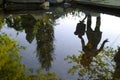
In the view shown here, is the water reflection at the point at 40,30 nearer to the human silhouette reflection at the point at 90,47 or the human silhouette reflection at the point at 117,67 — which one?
the human silhouette reflection at the point at 90,47

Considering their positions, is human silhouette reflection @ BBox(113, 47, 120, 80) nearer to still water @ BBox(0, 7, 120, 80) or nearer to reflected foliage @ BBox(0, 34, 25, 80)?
still water @ BBox(0, 7, 120, 80)

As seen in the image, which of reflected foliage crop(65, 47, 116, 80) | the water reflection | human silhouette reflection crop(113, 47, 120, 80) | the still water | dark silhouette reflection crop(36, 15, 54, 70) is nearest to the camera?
human silhouette reflection crop(113, 47, 120, 80)

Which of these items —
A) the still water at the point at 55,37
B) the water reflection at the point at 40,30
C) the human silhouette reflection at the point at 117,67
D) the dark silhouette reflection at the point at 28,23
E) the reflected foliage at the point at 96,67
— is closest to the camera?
the human silhouette reflection at the point at 117,67

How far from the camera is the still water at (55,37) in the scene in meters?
11.9

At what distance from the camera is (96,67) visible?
12070 mm

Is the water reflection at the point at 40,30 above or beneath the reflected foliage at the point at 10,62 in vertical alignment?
beneath

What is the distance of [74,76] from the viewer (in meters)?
10.9

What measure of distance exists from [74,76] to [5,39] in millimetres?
4544

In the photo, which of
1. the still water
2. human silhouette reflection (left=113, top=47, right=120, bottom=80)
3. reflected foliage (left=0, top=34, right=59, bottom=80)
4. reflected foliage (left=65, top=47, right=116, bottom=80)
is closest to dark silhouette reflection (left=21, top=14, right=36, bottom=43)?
the still water

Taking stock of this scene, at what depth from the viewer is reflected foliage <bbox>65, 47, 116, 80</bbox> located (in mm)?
11211

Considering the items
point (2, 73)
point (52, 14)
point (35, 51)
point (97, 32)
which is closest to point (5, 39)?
point (35, 51)

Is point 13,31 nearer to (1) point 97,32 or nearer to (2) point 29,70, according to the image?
(1) point 97,32

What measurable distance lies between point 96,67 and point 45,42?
16.4 ft

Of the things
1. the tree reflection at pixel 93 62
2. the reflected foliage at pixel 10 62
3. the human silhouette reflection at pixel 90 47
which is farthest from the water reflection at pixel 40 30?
the human silhouette reflection at pixel 90 47
